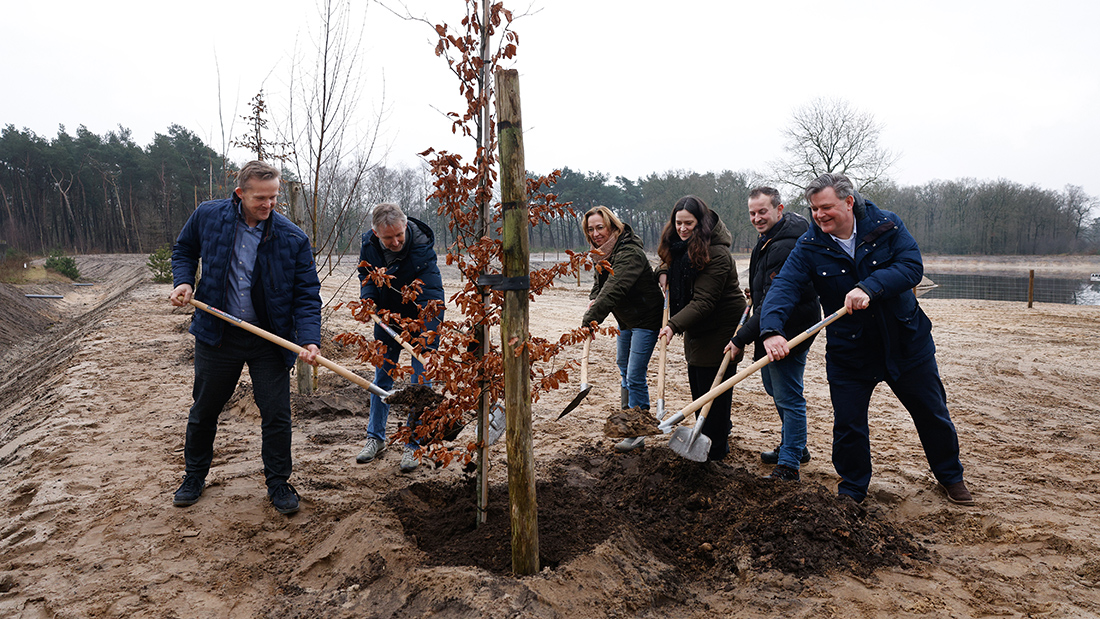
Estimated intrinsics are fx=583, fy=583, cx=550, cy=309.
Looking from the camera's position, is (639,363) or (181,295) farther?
(639,363)

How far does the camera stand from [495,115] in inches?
98.7

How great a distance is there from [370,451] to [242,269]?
1745 mm

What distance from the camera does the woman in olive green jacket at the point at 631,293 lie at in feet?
14.7

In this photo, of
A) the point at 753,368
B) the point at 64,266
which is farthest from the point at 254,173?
the point at 64,266

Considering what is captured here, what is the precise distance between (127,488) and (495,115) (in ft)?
11.8

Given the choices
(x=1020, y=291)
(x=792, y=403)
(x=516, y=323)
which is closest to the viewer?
(x=516, y=323)

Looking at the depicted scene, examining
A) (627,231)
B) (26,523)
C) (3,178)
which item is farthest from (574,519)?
(3,178)

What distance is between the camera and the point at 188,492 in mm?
3668

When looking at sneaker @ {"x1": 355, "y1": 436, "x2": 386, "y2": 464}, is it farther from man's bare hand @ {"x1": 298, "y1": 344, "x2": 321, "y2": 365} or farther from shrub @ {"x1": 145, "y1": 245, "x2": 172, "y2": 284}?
shrub @ {"x1": 145, "y1": 245, "x2": 172, "y2": 284}

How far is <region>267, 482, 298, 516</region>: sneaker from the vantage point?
3609 mm

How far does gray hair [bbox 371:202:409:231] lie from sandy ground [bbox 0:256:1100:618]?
181 centimetres

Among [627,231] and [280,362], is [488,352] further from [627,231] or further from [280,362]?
[627,231]

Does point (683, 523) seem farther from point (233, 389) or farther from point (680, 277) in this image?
point (233, 389)

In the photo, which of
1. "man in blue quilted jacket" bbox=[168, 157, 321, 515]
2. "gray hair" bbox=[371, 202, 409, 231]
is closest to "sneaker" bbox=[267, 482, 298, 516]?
"man in blue quilted jacket" bbox=[168, 157, 321, 515]
